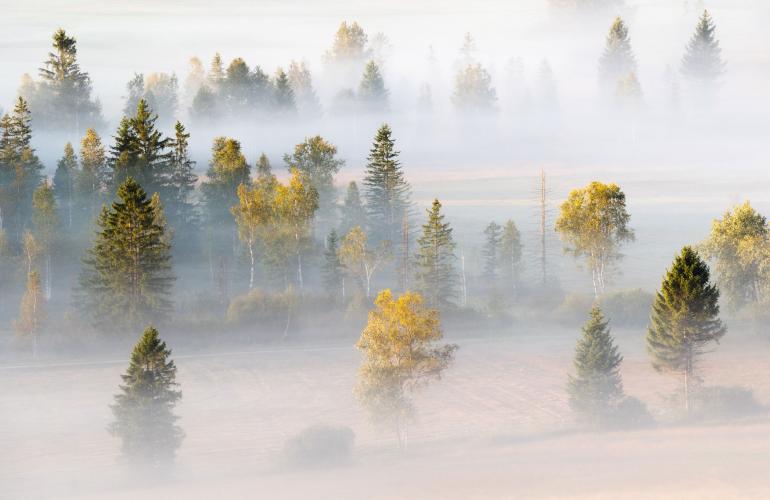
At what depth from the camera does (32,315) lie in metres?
92.1

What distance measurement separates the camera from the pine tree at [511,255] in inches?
4341

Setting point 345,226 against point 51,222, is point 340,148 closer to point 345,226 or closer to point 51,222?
point 345,226

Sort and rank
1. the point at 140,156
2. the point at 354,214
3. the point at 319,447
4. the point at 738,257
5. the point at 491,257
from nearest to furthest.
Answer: the point at 319,447 < the point at 738,257 < the point at 140,156 < the point at 491,257 < the point at 354,214

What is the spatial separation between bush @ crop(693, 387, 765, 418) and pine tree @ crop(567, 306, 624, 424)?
5.79 metres

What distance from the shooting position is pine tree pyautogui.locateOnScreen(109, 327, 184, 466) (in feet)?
209

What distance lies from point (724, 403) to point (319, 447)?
25.7 m

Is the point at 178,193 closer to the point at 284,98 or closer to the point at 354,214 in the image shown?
the point at 354,214

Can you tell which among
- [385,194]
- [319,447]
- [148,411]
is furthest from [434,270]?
[148,411]

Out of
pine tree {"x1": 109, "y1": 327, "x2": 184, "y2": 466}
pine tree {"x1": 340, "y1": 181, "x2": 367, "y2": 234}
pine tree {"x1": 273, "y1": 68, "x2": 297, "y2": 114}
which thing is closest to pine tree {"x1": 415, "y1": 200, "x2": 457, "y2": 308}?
pine tree {"x1": 340, "y1": 181, "x2": 367, "y2": 234}

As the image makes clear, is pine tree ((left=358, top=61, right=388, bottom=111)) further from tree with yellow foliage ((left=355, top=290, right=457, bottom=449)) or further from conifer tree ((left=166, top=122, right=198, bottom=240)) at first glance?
tree with yellow foliage ((left=355, top=290, right=457, bottom=449))

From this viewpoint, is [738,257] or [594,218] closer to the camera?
[738,257]

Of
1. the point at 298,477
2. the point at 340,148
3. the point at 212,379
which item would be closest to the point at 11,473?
the point at 298,477

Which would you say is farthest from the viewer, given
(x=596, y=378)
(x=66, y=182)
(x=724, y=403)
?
(x=66, y=182)

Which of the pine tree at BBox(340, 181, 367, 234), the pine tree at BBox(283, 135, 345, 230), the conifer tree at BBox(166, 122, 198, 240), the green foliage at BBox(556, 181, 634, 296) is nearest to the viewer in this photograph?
the green foliage at BBox(556, 181, 634, 296)
